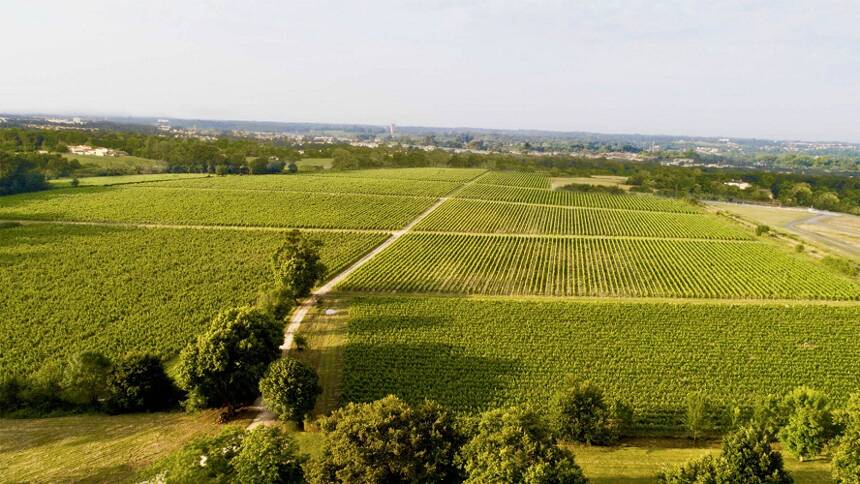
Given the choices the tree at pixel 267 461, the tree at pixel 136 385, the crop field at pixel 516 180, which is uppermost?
the crop field at pixel 516 180

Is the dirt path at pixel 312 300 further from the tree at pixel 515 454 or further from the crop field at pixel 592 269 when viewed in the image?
the tree at pixel 515 454

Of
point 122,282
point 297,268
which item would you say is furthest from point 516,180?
point 122,282

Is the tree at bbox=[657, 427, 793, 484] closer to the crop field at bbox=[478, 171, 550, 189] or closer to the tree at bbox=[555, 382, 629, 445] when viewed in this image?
the tree at bbox=[555, 382, 629, 445]

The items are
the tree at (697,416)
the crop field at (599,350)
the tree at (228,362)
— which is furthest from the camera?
the crop field at (599,350)

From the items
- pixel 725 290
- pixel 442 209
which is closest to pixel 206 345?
pixel 725 290

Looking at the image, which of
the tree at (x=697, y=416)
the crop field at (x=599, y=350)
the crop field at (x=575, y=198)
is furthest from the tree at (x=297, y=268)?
the crop field at (x=575, y=198)

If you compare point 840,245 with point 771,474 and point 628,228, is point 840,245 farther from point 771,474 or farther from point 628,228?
point 771,474
